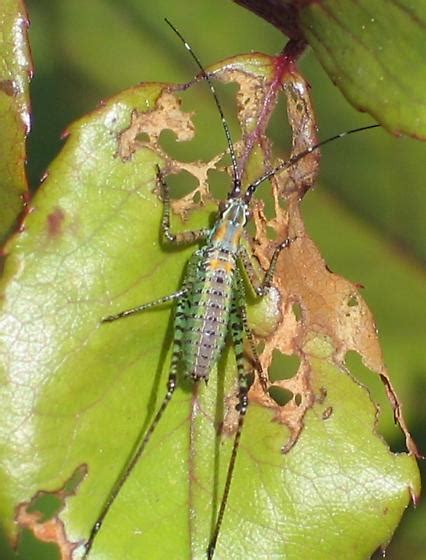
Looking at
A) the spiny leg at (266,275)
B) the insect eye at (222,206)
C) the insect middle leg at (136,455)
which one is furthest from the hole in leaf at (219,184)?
the insect middle leg at (136,455)

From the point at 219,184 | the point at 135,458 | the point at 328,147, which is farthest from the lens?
the point at 328,147

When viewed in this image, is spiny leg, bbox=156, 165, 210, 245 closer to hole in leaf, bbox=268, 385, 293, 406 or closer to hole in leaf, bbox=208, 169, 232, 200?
hole in leaf, bbox=208, 169, 232, 200

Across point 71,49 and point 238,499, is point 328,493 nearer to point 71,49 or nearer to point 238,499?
point 238,499

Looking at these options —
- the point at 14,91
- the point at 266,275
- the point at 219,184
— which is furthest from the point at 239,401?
the point at 14,91

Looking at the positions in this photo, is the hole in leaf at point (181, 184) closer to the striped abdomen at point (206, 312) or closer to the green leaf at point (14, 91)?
the striped abdomen at point (206, 312)

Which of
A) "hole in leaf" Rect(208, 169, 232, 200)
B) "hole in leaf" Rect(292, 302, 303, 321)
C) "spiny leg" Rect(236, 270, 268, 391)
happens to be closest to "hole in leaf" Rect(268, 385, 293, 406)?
"spiny leg" Rect(236, 270, 268, 391)

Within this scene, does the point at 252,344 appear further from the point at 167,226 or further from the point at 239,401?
the point at 167,226
